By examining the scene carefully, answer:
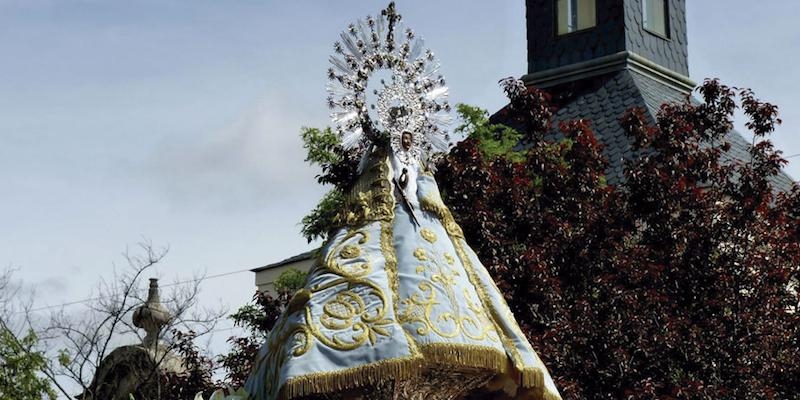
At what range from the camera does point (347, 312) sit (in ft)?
29.4

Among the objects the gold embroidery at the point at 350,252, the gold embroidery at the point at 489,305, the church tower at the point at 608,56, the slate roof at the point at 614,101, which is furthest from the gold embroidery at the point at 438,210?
the church tower at the point at 608,56

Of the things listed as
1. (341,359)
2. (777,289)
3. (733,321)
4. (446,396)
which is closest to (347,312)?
(341,359)

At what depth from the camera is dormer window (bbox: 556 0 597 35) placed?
28547 millimetres

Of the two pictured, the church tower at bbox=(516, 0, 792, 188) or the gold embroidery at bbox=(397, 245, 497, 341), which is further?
the church tower at bbox=(516, 0, 792, 188)

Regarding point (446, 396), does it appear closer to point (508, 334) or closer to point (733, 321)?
point (508, 334)

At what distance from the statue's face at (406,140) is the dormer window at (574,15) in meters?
19.0

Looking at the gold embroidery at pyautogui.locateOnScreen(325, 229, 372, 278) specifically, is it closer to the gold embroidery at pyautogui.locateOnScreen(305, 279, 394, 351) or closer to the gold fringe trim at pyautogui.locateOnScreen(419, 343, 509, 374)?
the gold embroidery at pyautogui.locateOnScreen(305, 279, 394, 351)

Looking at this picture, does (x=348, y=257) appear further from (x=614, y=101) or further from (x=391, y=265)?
(x=614, y=101)

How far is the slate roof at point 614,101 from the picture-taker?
25.1 metres

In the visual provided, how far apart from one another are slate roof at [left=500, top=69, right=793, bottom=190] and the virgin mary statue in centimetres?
1455

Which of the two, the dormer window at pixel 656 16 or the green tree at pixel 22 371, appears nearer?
the green tree at pixel 22 371

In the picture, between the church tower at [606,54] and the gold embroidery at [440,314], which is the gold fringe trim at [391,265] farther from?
the church tower at [606,54]

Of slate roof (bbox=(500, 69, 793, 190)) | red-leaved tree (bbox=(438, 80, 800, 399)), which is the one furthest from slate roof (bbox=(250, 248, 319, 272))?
red-leaved tree (bbox=(438, 80, 800, 399))

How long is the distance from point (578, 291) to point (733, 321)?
4.77 ft
